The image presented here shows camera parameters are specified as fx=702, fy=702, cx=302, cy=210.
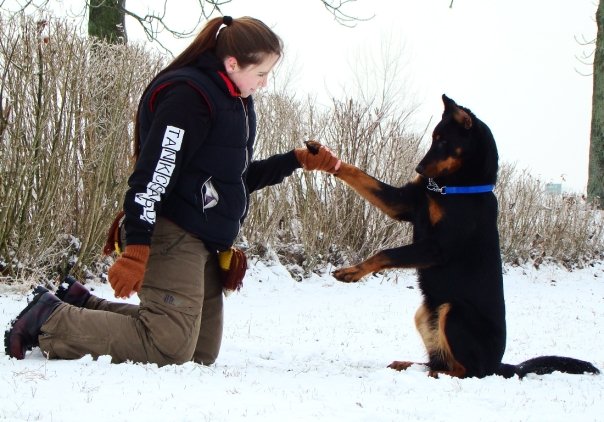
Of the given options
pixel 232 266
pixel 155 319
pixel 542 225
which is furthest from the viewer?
pixel 542 225

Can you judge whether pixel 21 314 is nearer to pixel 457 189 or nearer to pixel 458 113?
pixel 457 189

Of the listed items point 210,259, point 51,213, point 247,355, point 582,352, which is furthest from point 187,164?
point 582,352

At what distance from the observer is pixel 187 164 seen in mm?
3314

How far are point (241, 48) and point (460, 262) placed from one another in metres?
1.65

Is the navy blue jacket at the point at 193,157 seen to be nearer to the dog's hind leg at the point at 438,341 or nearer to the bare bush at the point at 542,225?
the dog's hind leg at the point at 438,341

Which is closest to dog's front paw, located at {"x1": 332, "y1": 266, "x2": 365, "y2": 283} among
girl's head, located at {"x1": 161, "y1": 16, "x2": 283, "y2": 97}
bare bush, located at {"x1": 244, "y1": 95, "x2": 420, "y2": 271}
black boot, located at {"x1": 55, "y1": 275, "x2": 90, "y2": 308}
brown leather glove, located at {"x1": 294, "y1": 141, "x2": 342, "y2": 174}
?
brown leather glove, located at {"x1": 294, "y1": 141, "x2": 342, "y2": 174}

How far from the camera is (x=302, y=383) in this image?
316 cm

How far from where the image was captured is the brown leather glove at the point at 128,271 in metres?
2.97

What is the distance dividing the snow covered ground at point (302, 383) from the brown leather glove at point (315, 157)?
1.13m

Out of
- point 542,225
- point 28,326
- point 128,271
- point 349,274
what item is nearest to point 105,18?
point 349,274

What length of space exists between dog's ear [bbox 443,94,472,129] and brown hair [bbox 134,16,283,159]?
1168mm

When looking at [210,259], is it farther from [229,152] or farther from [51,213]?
[51,213]

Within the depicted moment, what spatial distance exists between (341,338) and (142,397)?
298cm

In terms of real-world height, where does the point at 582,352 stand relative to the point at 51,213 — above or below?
below
